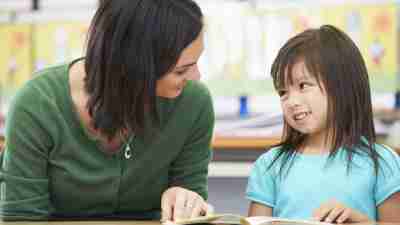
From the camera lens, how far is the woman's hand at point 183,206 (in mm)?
1180

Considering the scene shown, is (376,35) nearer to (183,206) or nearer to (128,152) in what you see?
(128,152)

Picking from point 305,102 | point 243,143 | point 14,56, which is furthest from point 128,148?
point 14,56

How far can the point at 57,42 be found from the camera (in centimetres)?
295

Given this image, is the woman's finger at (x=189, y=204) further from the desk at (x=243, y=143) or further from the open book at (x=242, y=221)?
the desk at (x=243, y=143)

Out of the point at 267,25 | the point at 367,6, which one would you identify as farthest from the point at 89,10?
the point at 367,6

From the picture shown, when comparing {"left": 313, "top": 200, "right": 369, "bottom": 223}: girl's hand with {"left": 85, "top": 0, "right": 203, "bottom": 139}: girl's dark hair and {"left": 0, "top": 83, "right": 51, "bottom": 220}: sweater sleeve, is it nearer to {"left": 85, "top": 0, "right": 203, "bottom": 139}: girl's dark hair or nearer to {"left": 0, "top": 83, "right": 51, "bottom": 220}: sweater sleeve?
{"left": 85, "top": 0, "right": 203, "bottom": 139}: girl's dark hair

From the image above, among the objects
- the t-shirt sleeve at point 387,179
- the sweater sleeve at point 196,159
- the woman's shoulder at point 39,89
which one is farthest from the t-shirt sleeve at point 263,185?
the woman's shoulder at point 39,89

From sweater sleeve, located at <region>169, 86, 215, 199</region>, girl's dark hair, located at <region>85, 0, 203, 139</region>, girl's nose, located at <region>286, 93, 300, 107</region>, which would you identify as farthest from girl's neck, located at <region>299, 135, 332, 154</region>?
girl's dark hair, located at <region>85, 0, 203, 139</region>

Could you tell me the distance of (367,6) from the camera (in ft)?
9.00

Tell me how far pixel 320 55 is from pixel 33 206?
64 cm

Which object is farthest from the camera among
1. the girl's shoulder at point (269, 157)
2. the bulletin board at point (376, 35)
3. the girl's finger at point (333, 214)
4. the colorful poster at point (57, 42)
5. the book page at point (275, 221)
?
the colorful poster at point (57, 42)

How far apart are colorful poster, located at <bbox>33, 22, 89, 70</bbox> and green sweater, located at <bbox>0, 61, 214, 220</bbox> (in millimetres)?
1590

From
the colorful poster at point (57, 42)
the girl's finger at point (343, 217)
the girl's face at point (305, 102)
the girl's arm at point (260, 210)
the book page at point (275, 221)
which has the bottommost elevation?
the girl's arm at point (260, 210)

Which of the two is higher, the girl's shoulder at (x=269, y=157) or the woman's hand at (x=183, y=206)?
the girl's shoulder at (x=269, y=157)
